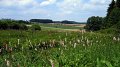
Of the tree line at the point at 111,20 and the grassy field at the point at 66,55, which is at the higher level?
the grassy field at the point at 66,55

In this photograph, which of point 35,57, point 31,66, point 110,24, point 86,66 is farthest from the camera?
point 110,24

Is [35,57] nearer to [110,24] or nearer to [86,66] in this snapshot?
[86,66]

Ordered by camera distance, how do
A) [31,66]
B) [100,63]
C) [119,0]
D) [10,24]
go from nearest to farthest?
[100,63]
[31,66]
[10,24]
[119,0]

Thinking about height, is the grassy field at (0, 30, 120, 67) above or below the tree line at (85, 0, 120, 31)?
above

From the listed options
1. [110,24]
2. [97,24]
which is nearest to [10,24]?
[110,24]

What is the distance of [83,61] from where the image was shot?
29.9 feet

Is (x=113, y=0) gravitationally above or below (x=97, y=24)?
above

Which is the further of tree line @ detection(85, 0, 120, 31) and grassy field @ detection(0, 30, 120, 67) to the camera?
tree line @ detection(85, 0, 120, 31)

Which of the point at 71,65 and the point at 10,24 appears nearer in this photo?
the point at 71,65

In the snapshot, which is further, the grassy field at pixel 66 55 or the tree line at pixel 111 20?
the tree line at pixel 111 20

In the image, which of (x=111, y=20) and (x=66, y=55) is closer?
(x=66, y=55)

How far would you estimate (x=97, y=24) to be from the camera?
104188 mm

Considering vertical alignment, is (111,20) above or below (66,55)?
below

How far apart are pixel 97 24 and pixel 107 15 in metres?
13.9
